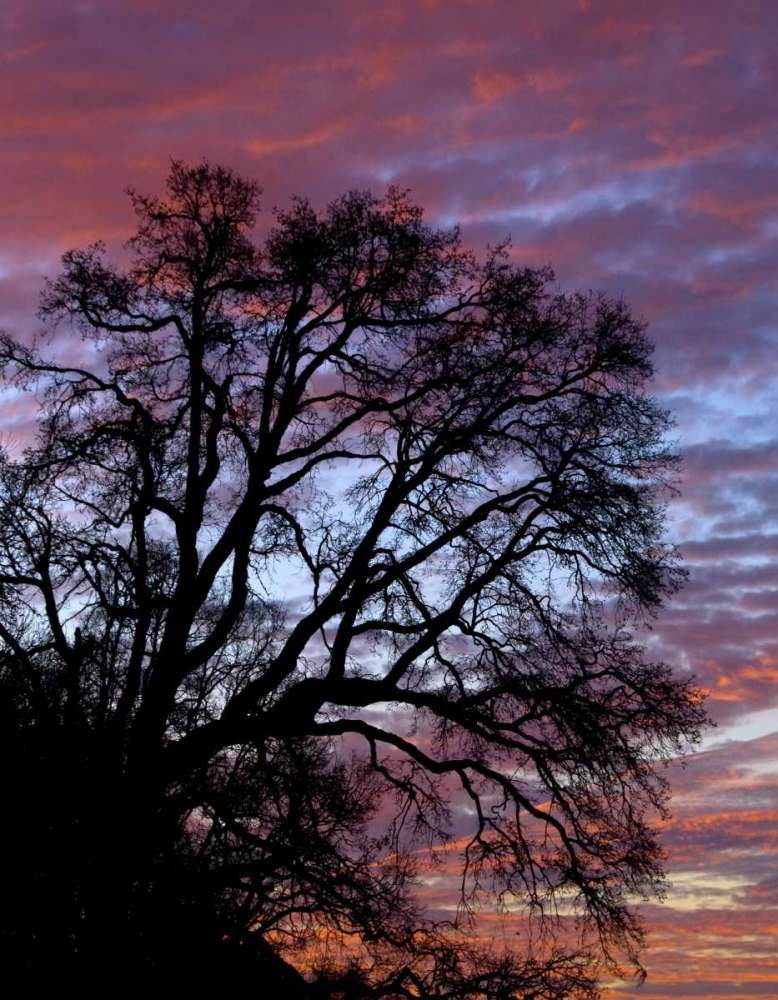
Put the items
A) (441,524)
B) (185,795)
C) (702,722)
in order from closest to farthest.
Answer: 1. (185,795)
2. (702,722)
3. (441,524)

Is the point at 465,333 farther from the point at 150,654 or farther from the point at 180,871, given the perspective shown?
the point at 180,871

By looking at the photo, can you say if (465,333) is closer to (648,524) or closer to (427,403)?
(427,403)

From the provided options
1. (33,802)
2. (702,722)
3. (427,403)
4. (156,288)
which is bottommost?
(33,802)

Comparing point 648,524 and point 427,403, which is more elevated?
point 427,403

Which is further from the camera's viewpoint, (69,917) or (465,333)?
(465,333)

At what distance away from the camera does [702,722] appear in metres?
16.5

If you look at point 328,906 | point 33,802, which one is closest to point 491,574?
point 328,906

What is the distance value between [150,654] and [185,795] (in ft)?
10.9

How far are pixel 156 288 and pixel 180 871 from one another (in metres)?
8.52

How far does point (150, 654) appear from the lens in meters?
18.2

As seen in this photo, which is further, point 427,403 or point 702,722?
point 427,403

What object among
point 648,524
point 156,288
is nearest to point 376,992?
point 648,524

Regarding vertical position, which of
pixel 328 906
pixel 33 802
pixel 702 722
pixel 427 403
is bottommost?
pixel 328 906

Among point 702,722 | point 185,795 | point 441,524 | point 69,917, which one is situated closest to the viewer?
point 69,917
